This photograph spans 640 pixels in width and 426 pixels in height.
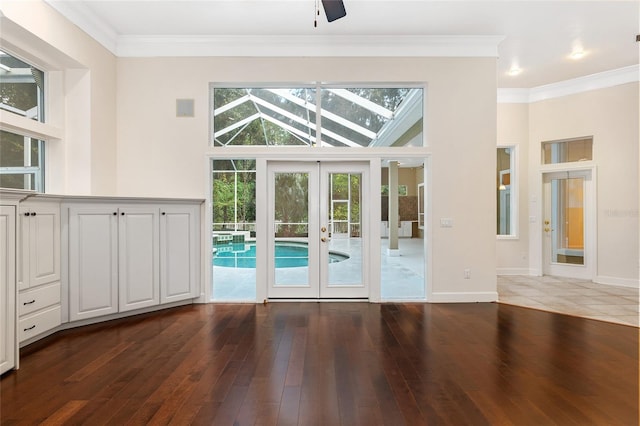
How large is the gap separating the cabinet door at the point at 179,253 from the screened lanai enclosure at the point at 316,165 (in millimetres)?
470

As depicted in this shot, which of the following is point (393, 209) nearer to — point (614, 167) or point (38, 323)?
point (614, 167)

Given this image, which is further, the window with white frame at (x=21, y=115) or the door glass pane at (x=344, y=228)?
the door glass pane at (x=344, y=228)

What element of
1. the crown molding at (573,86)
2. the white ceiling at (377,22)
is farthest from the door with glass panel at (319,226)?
the crown molding at (573,86)

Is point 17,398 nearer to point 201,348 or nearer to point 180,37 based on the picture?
point 201,348

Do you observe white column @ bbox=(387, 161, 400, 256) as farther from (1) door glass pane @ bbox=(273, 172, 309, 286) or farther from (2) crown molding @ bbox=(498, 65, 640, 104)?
(2) crown molding @ bbox=(498, 65, 640, 104)

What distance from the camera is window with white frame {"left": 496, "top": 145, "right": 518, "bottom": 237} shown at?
649cm

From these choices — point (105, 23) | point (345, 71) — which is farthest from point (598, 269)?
point (105, 23)

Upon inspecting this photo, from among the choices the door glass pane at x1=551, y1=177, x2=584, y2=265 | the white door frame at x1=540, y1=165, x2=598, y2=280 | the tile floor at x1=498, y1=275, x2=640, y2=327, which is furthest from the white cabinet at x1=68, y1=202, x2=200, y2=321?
the door glass pane at x1=551, y1=177, x2=584, y2=265

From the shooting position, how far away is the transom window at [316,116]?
15.3 feet

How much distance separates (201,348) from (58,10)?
12.6 ft

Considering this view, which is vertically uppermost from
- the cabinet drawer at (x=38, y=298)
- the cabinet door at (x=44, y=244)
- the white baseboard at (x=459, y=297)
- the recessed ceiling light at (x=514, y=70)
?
the recessed ceiling light at (x=514, y=70)

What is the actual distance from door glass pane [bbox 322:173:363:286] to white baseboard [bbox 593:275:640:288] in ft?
14.1

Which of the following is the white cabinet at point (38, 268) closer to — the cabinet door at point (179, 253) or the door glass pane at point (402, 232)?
the cabinet door at point (179, 253)

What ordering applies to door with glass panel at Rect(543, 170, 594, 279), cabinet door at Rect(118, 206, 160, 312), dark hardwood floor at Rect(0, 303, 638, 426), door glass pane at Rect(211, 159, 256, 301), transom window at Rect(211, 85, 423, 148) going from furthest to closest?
door with glass panel at Rect(543, 170, 594, 279)
door glass pane at Rect(211, 159, 256, 301)
transom window at Rect(211, 85, 423, 148)
cabinet door at Rect(118, 206, 160, 312)
dark hardwood floor at Rect(0, 303, 638, 426)
